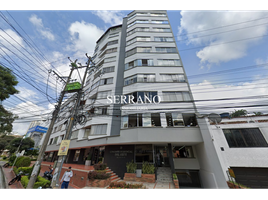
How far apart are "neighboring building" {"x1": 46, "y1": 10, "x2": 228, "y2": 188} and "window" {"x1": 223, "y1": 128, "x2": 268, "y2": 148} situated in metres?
1.98

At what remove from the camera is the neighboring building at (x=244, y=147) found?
30.8ft

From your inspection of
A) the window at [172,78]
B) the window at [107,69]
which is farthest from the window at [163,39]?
the window at [107,69]

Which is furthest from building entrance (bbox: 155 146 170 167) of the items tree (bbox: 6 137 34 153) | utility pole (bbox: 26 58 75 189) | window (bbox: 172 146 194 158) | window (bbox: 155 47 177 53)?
tree (bbox: 6 137 34 153)

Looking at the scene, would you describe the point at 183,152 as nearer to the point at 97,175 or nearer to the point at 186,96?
the point at 186,96

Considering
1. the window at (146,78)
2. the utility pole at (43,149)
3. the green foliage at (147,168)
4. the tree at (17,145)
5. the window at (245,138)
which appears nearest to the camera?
the utility pole at (43,149)

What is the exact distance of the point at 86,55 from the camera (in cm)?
1214

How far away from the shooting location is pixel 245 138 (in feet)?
34.0

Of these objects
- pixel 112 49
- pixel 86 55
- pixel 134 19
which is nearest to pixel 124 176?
pixel 86 55

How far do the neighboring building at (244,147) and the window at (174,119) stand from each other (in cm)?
257

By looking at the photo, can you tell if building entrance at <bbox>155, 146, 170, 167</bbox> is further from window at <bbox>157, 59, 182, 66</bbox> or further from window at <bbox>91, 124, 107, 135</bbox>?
window at <bbox>157, 59, 182, 66</bbox>

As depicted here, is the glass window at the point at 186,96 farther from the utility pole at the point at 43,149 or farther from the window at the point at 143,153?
the utility pole at the point at 43,149

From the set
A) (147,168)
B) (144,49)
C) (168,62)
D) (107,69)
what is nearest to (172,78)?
(168,62)
